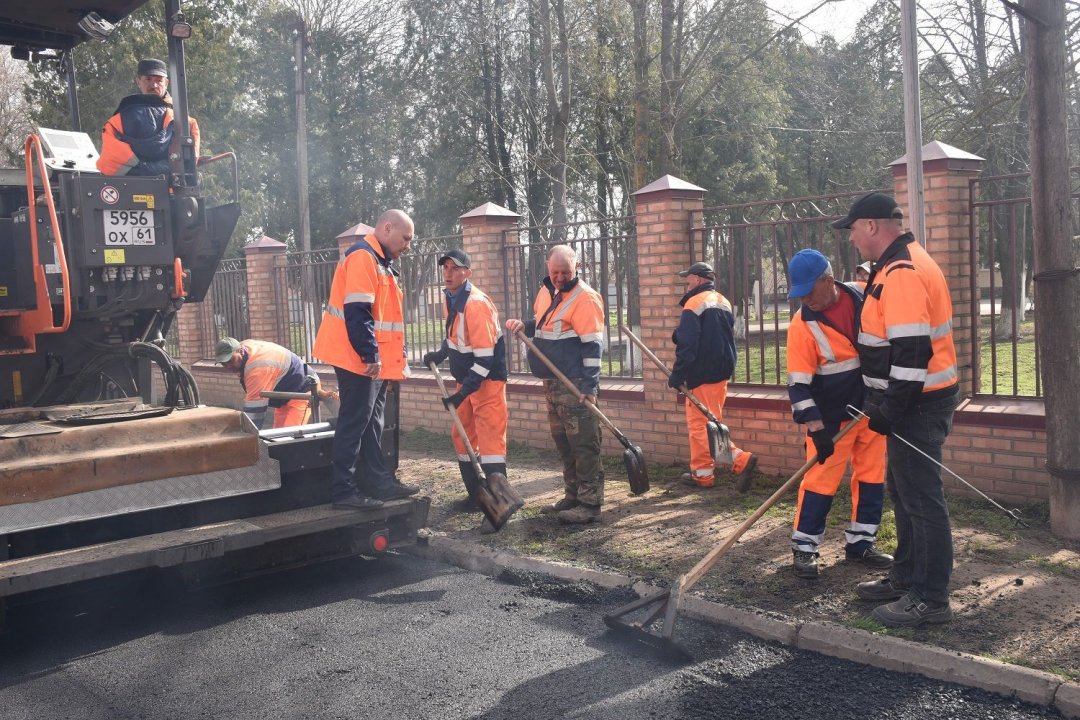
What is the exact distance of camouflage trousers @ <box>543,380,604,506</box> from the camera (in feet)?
22.1

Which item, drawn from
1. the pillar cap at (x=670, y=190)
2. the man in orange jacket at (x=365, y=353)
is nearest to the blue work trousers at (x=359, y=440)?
the man in orange jacket at (x=365, y=353)

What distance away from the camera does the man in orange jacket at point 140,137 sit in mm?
5723

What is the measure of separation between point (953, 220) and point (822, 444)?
259 centimetres

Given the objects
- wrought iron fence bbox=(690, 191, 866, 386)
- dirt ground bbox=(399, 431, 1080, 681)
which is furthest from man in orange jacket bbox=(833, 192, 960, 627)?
wrought iron fence bbox=(690, 191, 866, 386)

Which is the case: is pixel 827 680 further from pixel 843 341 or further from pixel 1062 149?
pixel 1062 149

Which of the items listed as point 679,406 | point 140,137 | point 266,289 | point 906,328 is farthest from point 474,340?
point 266,289

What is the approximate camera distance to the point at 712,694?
3963mm

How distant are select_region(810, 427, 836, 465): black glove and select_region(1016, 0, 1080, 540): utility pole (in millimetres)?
1584

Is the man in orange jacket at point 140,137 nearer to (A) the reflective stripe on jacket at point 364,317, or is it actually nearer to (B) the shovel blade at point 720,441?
(A) the reflective stripe on jacket at point 364,317

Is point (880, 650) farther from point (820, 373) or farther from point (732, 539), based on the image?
point (820, 373)

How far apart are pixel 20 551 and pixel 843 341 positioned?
13.9 ft

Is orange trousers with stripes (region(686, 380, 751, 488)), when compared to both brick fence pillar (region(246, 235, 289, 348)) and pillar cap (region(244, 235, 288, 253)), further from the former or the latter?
pillar cap (region(244, 235, 288, 253))

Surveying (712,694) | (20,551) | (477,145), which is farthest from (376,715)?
(477,145)

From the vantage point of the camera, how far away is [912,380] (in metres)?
4.29
